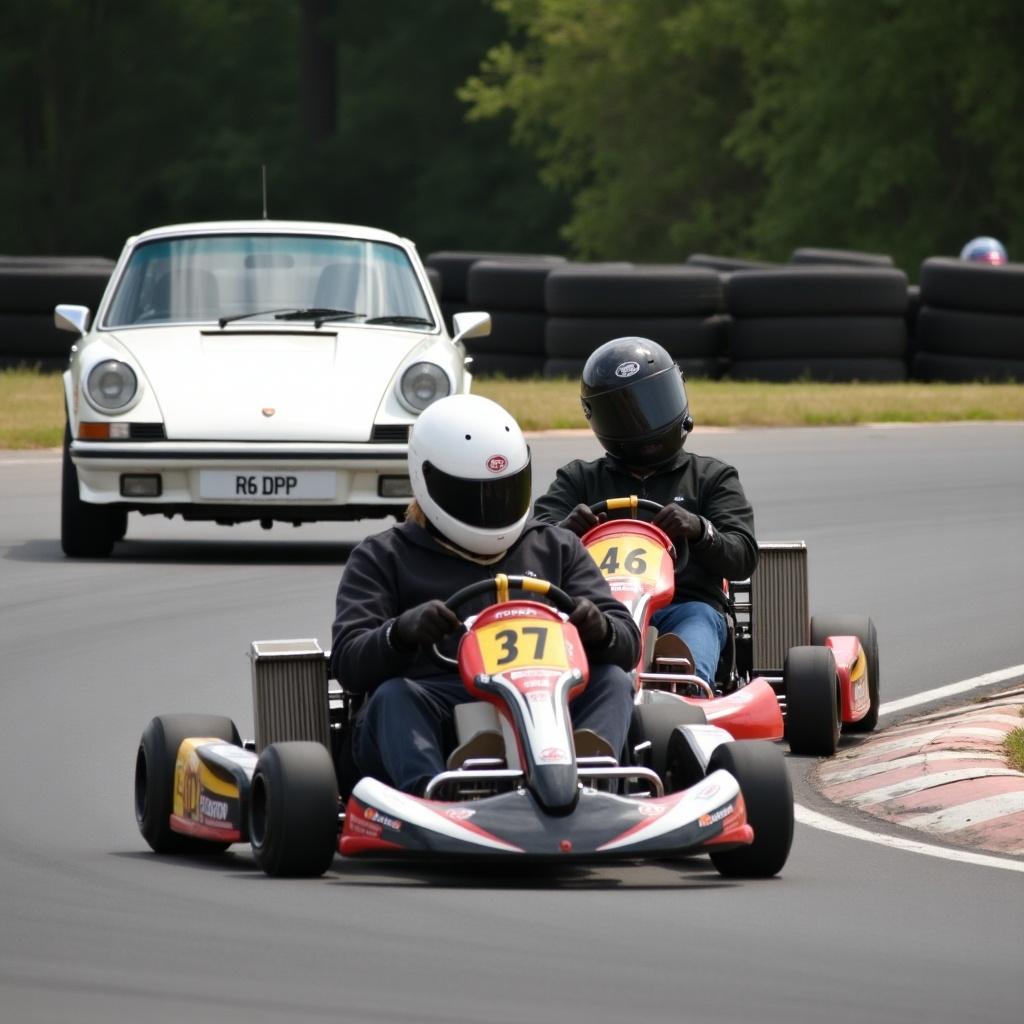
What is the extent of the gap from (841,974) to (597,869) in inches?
56.9

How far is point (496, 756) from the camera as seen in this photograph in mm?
6633

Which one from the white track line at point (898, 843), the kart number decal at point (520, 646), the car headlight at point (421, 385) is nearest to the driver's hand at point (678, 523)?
the white track line at point (898, 843)

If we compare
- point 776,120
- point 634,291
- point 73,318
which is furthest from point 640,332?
point 776,120

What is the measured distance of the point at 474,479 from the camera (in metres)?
6.97

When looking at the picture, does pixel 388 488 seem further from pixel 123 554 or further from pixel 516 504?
pixel 516 504

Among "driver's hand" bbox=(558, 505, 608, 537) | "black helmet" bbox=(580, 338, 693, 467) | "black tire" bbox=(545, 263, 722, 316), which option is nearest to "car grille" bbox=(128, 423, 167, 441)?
"black helmet" bbox=(580, 338, 693, 467)

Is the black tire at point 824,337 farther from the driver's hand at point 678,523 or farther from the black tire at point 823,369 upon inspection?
the driver's hand at point 678,523

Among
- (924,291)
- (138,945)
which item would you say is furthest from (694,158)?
(138,945)

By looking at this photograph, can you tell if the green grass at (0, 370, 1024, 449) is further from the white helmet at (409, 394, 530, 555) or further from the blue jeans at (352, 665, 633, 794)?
the blue jeans at (352, 665, 633, 794)

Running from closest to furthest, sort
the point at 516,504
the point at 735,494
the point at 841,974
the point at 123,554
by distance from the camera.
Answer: the point at 841,974 < the point at 516,504 < the point at 735,494 < the point at 123,554

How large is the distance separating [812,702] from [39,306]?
1559 cm

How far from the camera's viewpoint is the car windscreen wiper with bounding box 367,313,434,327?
43.8 ft

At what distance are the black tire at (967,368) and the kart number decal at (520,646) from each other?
658 inches

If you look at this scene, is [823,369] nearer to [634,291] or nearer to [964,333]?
[964,333]
